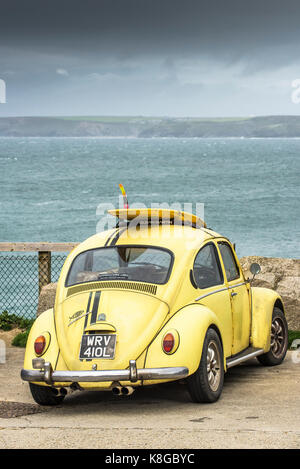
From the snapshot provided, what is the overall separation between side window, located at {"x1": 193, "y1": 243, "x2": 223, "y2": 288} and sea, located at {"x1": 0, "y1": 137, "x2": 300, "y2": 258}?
28758 mm

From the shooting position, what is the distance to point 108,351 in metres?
7.80

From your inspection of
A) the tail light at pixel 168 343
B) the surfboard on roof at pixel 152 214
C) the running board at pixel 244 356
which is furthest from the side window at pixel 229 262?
the tail light at pixel 168 343

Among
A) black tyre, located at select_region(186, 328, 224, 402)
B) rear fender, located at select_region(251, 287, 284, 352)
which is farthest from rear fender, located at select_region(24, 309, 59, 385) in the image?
rear fender, located at select_region(251, 287, 284, 352)

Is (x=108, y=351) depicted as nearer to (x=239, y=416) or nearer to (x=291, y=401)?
(x=239, y=416)

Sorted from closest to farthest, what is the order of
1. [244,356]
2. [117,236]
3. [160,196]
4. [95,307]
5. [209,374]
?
1. [95,307]
2. [209,374]
3. [117,236]
4. [244,356]
5. [160,196]

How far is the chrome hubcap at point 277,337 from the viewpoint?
1026 cm

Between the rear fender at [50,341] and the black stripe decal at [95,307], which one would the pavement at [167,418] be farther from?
the black stripe decal at [95,307]

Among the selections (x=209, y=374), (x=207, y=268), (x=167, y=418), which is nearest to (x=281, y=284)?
(x=207, y=268)

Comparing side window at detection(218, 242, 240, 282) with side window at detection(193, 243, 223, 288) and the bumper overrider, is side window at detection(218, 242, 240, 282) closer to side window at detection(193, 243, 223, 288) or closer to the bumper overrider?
side window at detection(193, 243, 223, 288)

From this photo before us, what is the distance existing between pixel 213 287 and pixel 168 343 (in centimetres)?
129

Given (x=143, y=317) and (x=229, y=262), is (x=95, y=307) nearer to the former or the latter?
(x=143, y=317)

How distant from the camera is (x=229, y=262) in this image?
977 centimetres

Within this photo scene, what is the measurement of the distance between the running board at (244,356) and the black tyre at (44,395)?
1746 mm
